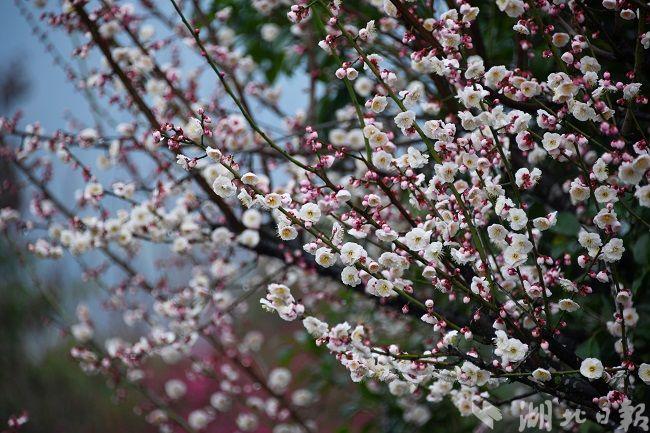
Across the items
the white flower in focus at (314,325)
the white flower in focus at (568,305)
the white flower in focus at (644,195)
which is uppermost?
the white flower in focus at (644,195)

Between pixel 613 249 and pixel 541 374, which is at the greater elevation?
pixel 613 249

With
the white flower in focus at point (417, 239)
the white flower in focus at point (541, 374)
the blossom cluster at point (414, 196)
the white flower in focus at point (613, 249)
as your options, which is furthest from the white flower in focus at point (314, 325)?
the white flower in focus at point (613, 249)

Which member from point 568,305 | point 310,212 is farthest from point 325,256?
point 568,305

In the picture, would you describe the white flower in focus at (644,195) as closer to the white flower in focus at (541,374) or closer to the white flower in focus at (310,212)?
the white flower in focus at (541,374)

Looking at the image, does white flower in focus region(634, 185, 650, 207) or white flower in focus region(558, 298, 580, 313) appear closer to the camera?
white flower in focus region(634, 185, 650, 207)

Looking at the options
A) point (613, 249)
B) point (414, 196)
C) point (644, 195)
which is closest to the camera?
point (644, 195)

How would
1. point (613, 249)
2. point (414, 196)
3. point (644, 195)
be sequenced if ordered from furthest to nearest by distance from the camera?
point (414, 196)
point (613, 249)
point (644, 195)

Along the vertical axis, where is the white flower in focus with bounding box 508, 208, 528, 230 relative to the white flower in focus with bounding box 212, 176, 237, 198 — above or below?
above

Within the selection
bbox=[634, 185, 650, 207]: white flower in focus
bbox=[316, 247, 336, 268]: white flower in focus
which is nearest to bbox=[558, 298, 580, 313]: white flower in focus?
bbox=[634, 185, 650, 207]: white flower in focus

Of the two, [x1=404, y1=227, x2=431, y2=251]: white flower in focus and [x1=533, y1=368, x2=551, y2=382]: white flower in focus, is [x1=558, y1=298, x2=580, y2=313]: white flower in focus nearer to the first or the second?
[x1=533, y1=368, x2=551, y2=382]: white flower in focus

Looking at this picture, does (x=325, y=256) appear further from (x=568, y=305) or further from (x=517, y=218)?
(x=568, y=305)

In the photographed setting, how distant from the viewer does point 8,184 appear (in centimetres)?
236

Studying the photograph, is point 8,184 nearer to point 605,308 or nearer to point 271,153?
point 271,153

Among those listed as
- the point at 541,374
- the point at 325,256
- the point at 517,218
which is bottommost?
the point at 541,374
